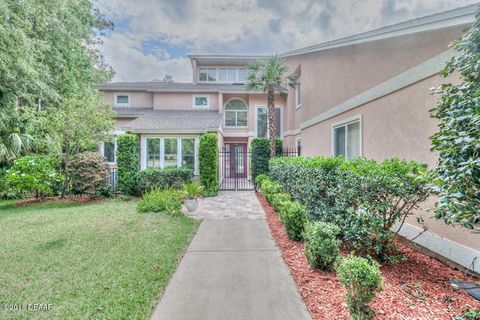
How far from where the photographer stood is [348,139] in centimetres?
754

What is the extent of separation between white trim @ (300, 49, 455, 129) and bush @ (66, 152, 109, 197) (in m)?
9.99

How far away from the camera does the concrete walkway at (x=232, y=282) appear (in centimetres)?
300

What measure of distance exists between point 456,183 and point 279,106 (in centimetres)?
1622

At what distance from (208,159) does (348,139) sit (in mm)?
6588

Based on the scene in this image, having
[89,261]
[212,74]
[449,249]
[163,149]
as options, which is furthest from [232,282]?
[212,74]

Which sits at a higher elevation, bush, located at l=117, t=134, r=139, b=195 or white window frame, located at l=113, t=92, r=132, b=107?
white window frame, located at l=113, t=92, r=132, b=107

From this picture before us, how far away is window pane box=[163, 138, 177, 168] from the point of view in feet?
43.0

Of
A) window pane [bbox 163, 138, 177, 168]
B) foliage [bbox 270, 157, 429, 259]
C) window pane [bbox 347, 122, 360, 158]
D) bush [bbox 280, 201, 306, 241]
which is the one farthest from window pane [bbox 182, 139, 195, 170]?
foliage [bbox 270, 157, 429, 259]

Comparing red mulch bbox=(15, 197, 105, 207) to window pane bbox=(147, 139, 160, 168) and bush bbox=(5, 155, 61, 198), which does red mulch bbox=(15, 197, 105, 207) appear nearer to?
bush bbox=(5, 155, 61, 198)

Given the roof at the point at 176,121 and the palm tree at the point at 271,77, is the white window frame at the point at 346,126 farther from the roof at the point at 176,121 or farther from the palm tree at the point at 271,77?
the roof at the point at 176,121

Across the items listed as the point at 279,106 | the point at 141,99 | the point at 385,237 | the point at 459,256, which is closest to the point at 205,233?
the point at 385,237

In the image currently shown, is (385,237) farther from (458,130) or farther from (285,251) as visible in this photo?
(458,130)

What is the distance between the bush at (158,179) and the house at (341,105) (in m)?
1.62

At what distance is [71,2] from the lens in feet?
49.7
